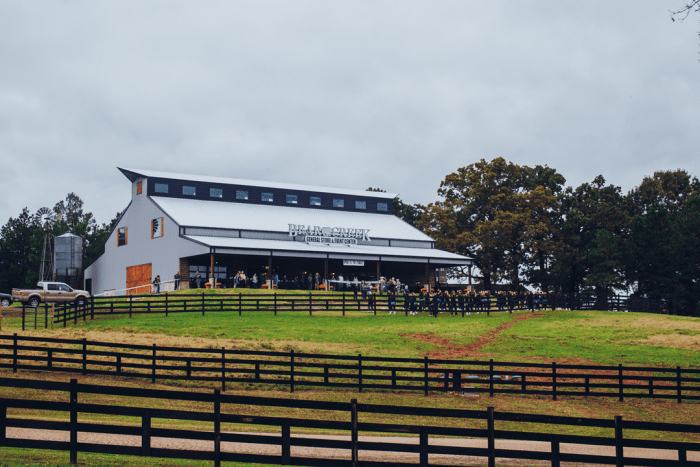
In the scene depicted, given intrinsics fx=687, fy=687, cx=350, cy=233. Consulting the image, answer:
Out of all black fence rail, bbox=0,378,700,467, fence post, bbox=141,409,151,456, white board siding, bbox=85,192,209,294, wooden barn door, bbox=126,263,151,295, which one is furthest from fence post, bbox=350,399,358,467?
wooden barn door, bbox=126,263,151,295

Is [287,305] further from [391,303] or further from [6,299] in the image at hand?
[6,299]

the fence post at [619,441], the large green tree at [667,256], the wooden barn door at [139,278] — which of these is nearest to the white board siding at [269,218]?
the wooden barn door at [139,278]

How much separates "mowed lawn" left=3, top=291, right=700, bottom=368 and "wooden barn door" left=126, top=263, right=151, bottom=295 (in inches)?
686

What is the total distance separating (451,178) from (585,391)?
5519 cm

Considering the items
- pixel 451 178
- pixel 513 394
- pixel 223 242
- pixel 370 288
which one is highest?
pixel 451 178

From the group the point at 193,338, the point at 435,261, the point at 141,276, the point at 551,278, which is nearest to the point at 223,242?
the point at 141,276

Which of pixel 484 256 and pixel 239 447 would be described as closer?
pixel 239 447

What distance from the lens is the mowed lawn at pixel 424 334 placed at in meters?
27.8

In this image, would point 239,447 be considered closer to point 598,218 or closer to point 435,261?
point 435,261

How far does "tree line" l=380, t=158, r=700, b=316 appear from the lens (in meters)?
57.4

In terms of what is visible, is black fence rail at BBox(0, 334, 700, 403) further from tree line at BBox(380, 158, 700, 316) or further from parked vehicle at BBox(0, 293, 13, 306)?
tree line at BBox(380, 158, 700, 316)

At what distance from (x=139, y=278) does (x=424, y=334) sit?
30615 mm

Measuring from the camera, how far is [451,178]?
7638cm

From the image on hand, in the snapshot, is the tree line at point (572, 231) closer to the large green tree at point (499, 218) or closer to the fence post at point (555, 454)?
the large green tree at point (499, 218)
